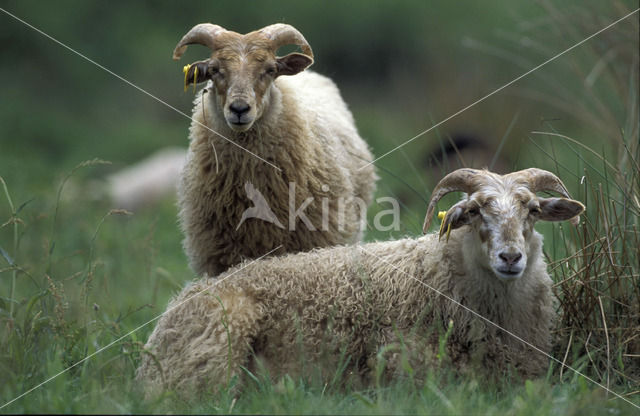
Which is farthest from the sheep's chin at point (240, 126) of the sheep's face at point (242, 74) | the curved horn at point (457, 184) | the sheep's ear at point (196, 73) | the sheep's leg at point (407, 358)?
the sheep's leg at point (407, 358)

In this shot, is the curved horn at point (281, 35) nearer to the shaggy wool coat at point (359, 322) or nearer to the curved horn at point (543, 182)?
the shaggy wool coat at point (359, 322)

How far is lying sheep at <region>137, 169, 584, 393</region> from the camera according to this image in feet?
13.7

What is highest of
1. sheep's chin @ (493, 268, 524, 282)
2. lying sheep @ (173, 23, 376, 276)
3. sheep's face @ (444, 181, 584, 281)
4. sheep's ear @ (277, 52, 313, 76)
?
sheep's ear @ (277, 52, 313, 76)

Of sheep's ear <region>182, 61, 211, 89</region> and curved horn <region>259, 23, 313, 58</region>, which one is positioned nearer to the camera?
sheep's ear <region>182, 61, 211, 89</region>

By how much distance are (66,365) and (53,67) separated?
11700 millimetres

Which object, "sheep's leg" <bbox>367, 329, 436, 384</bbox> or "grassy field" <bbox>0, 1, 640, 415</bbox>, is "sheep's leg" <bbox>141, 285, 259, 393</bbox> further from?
"sheep's leg" <bbox>367, 329, 436, 384</bbox>

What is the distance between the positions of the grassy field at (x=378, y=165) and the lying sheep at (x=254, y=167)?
1.78 ft

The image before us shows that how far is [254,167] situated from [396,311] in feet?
4.34

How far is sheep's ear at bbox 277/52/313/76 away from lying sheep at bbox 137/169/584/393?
1.30m

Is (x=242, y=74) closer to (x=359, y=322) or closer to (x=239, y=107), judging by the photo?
(x=239, y=107)

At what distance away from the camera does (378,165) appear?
5.40 metres

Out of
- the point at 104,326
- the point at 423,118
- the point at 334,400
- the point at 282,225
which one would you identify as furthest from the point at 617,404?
the point at 423,118

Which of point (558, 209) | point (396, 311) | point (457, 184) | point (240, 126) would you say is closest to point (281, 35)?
point (240, 126)

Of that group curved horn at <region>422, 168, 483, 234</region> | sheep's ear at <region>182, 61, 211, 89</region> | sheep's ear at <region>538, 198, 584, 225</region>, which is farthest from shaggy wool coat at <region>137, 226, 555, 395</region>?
sheep's ear at <region>182, 61, 211, 89</region>
